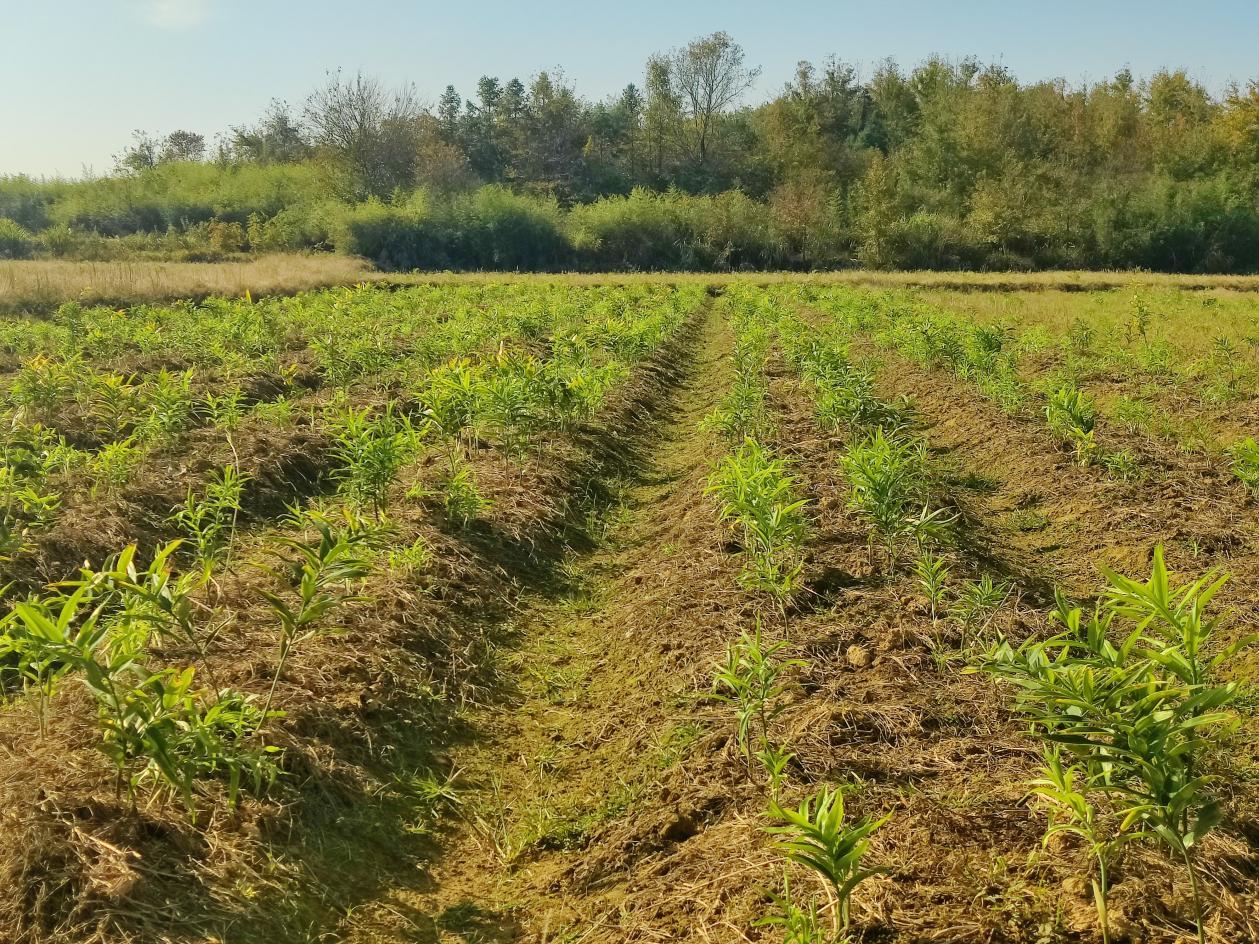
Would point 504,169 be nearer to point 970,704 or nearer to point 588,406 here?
point 588,406

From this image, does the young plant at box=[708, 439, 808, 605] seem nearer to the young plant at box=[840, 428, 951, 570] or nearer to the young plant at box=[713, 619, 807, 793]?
the young plant at box=[840, 428, 951, 570]

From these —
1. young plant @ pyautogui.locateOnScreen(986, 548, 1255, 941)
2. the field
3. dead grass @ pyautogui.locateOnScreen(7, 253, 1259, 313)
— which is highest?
dead grass @ pyautogui.locateOnScreen(7, 253, 1259, 313)

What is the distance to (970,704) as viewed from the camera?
13.4 feet

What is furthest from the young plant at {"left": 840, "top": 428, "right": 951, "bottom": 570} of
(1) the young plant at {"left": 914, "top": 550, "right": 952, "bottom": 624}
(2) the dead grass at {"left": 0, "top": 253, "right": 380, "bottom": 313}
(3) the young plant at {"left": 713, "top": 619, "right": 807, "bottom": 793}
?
(2) the dead grass at {"left": 0, "top": 253, "right": 380, "bottom": 313}

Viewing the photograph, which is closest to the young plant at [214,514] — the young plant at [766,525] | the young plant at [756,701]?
the young plant at [756,701]

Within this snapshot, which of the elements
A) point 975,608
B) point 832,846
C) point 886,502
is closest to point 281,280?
point 886,502

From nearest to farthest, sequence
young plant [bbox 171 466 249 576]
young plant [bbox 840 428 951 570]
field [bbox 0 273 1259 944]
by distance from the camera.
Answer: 1. field [bbox 0 273 1259 944]
2. young plant [bbox 171 466 249 576]
3. young plant [bbox 840 428 951 570]

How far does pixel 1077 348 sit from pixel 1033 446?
714cm

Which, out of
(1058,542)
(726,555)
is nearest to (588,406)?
(726,555)

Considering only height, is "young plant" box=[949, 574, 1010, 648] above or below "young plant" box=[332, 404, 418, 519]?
below

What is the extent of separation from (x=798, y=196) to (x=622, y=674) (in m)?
47.3

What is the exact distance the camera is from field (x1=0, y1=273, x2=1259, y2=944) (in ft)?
9.34

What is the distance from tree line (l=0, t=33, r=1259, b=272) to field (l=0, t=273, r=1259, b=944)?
34.6 m

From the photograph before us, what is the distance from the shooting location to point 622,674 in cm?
514
